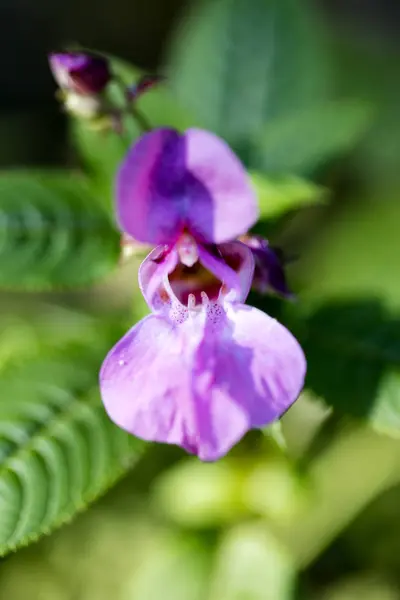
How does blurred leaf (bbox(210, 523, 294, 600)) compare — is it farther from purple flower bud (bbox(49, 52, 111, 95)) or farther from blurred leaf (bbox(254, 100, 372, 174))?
purple flower bud (bbox(49, 52, 111, 95))

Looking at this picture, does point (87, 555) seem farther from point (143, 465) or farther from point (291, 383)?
point (291, 383)

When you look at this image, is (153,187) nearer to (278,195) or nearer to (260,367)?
(260,367)

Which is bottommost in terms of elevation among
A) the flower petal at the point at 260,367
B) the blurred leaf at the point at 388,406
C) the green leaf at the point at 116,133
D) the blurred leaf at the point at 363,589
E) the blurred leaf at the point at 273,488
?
the blurred leaf at the point at 363,589

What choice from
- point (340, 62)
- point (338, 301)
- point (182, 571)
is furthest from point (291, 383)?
point (340, 62)

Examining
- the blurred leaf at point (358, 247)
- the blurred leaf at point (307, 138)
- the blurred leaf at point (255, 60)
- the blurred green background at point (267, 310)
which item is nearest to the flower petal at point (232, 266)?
the blurred green background at point (267, 310)

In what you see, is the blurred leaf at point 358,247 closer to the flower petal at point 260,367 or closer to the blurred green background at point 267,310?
the blurred green background at point 267,310

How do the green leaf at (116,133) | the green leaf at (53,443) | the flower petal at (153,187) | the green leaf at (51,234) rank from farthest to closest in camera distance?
1. the green leaf at (116,133)
2. the green leaf at (51,234)
3. the green leaf at (53,443)
4. the flower petal at (153,187)

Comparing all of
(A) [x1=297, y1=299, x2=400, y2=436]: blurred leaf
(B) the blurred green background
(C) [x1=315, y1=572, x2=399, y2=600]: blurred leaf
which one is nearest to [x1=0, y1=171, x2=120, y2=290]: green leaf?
(B) the blurred green background
